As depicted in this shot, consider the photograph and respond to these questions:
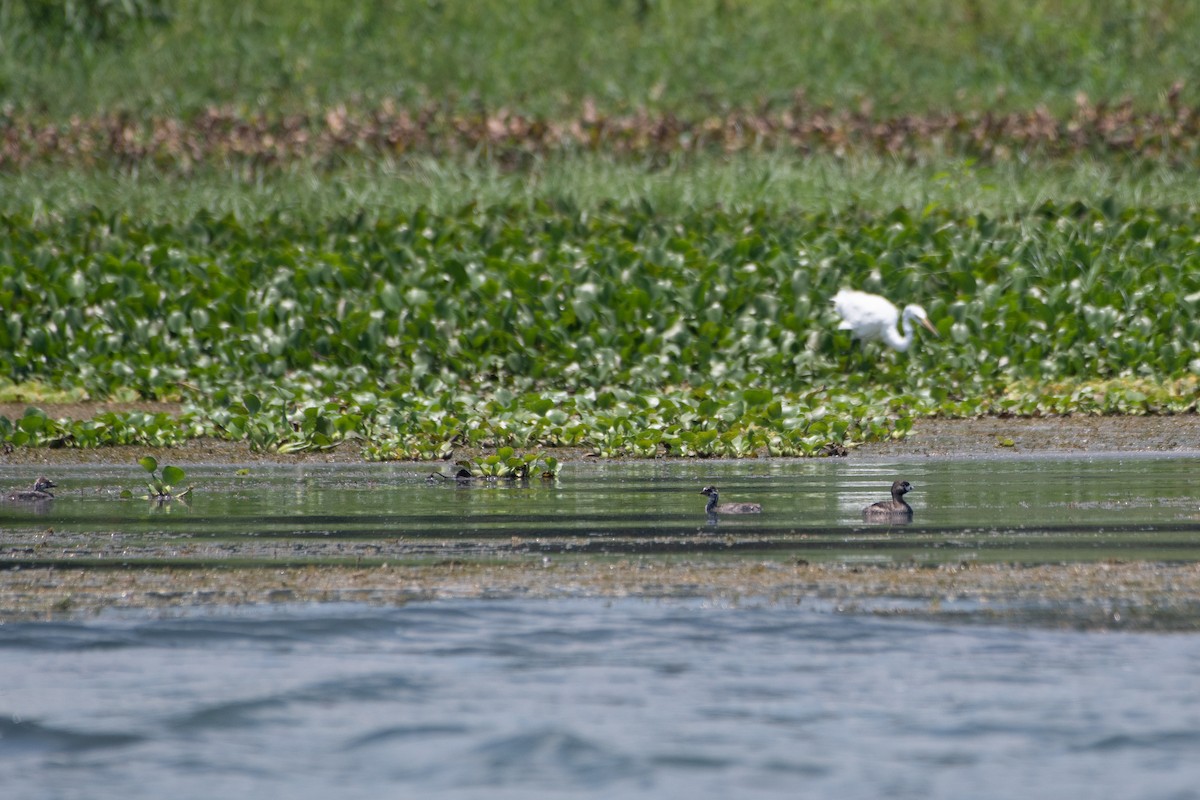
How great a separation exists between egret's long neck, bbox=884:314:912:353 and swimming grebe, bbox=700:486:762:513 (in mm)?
8138

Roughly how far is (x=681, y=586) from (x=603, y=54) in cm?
2362

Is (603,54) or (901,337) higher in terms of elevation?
(603,54)

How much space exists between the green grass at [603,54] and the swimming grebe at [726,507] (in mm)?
18262

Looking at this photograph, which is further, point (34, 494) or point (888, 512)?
point (34, 494)

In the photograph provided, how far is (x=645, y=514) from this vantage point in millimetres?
8805

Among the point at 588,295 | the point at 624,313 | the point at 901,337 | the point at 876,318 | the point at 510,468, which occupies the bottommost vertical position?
the point at 510,468

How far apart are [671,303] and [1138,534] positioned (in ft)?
33.2

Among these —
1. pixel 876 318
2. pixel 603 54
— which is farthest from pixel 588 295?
pixel 603 54

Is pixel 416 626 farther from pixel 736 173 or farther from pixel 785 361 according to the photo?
pixel 736 173

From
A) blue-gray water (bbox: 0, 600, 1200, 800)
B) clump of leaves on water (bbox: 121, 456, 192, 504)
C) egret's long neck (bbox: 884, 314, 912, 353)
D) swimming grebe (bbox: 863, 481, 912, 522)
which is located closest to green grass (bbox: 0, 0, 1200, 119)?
egret's long neck (bbox: 884, 314, 912, 353)

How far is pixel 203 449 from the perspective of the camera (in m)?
13.5

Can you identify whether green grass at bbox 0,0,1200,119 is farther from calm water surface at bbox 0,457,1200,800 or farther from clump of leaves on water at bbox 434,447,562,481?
calm water surface at bbox 0,457,1200,800

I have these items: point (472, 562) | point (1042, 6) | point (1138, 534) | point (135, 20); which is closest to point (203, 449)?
point (472, 562)

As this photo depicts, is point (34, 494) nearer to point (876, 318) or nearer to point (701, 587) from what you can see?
point (701, 587)
